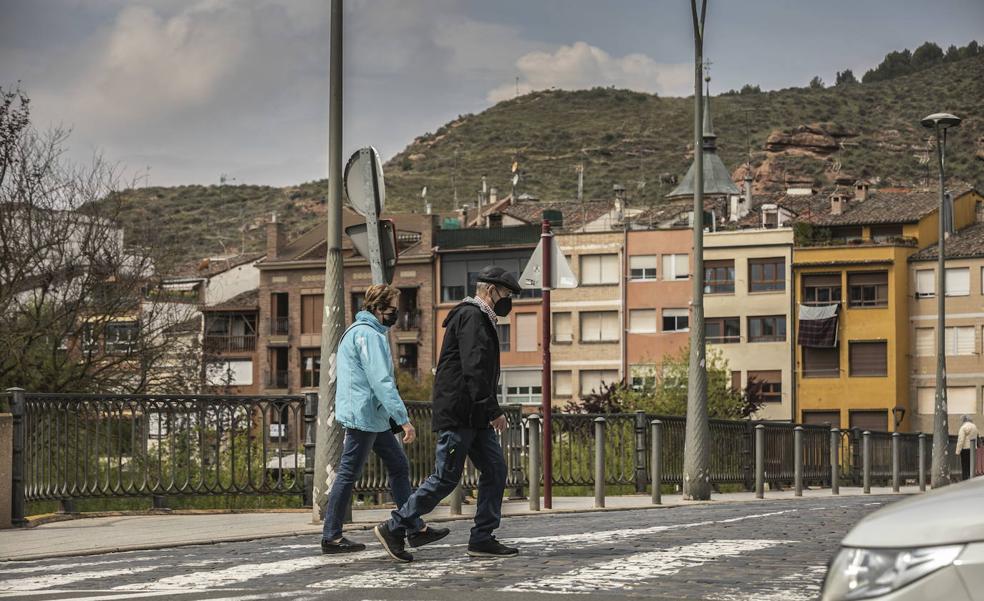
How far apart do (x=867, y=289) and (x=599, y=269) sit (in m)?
14.7

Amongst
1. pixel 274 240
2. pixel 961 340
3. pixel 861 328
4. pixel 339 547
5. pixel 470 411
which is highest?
pixel 274 240

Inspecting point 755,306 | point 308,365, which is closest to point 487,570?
point 755,306

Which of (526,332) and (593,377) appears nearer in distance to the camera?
(593,377)

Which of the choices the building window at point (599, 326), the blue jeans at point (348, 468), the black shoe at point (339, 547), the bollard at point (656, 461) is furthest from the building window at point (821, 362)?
the black shoe at point (339, 547)

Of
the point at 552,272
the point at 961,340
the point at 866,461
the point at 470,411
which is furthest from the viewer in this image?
the point at 961,340

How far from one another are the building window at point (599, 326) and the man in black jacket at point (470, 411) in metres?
79.7

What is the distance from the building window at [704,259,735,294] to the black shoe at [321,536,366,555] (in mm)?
77449

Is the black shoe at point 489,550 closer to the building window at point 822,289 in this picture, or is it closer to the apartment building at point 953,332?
the apartment building at point 953,332

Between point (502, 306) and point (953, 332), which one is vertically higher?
point (953, 332)

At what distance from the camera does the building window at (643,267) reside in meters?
89.8

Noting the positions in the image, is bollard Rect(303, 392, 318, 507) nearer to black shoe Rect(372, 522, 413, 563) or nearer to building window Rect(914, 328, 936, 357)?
black shoe Rect(372, 522, 413, 563)

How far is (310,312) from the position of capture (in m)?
97.2

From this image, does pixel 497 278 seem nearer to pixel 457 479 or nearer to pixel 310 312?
pixel 457 479

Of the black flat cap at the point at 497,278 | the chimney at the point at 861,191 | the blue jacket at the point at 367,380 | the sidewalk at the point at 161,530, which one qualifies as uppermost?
the chimney at the point at 861,191
